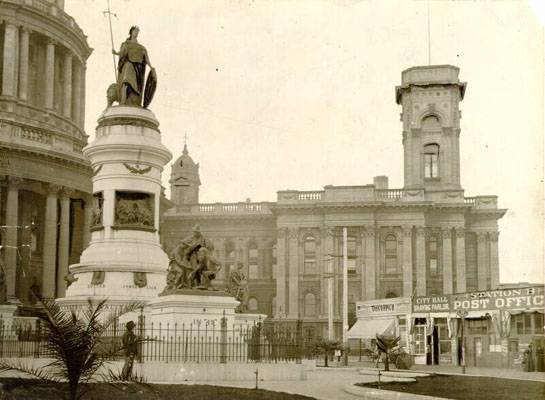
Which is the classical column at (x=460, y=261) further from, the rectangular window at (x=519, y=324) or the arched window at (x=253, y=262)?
the rectangular window at (x=519, y=324)

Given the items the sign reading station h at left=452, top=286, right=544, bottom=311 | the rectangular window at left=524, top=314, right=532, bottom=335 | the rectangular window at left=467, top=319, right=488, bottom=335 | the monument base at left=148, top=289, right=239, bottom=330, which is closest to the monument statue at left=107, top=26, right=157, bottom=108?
the monument base at left=148, top=289, right=239, bottom=330

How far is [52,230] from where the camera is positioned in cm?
5231

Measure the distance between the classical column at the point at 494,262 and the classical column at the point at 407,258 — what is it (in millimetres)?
7748

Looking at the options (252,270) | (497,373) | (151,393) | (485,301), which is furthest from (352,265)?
(151,393)

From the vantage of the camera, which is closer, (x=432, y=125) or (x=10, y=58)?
(x=10, y=58)

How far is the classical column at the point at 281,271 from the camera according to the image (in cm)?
7675

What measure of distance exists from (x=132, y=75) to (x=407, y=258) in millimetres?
49953

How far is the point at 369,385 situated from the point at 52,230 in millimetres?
35160

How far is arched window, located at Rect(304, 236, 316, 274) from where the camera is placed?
254ft

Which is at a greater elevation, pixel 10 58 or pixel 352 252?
pixel 10 58

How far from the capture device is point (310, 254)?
7775cm

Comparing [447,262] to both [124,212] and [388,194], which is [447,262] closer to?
[388,194]

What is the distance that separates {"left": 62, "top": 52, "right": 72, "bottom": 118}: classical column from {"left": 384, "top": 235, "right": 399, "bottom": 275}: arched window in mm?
29637

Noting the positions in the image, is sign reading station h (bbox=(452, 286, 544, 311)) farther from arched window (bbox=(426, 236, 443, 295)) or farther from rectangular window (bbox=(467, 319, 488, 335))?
arched window (bbox=(426, 236, 443, 295))
